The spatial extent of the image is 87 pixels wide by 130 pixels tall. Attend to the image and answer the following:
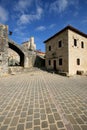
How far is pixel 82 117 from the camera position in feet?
9.88

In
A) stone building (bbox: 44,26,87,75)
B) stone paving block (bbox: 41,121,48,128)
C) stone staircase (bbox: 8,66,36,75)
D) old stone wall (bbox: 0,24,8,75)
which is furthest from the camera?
stone building (bbox: 44,26,87,75)

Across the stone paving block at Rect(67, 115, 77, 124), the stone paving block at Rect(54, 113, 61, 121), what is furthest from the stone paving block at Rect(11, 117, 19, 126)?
the stone paving block at Rect(67, 115, 77, 124)

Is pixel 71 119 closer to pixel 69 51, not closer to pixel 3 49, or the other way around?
pixel 3 49

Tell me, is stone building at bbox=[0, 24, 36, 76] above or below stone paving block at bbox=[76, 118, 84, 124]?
above

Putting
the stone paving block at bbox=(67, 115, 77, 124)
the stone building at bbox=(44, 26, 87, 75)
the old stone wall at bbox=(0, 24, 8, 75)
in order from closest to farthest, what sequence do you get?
1. the stone paving block at bbox=(67, 115, 77, 124)
2. the old stone wall at bbox=(0, 24, 8, 75)
3. the stone building at bbox=(44, 26, 87, 75)

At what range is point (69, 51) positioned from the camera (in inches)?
603

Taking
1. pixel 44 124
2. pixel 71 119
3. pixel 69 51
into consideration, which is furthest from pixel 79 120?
pixel 69 51

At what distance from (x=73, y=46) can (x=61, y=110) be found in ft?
46.4

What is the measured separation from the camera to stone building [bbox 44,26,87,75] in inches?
609

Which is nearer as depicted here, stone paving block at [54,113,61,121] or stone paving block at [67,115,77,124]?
stone paving block at [67,115,77,124]

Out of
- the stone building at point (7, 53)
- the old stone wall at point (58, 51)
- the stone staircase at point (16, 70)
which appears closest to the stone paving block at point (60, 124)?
the stone building at point (7, 53)

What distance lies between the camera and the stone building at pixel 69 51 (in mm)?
15466

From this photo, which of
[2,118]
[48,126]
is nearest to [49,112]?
[48,126]

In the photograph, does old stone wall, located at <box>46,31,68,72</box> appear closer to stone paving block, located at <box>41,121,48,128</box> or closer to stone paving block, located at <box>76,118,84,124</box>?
stone paving block, located at <box>76,118,84,124</box>
